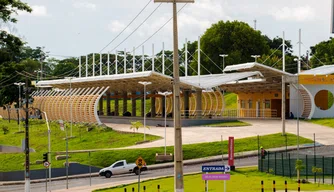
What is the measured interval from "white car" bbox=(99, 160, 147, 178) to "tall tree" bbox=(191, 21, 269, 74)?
75.9m

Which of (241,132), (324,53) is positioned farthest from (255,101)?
(324,53)

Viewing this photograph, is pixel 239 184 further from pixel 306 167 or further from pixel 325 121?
→ pixel 325 121

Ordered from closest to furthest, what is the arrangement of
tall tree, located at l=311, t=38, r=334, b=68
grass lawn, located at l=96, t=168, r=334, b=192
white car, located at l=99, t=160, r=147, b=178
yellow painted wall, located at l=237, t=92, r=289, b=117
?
grass lawn, located at l=96, t=168, r=334, b=192 → white car, located at l=99, t=160, r=147, b=178 → yellow painted wall, located at l=237, t=92, r=289, b=117 → tall tree, located at l=311, t=38, r=334, b=68

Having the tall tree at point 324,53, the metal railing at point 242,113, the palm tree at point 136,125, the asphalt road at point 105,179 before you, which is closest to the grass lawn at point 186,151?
the asphalt road at point 105,179

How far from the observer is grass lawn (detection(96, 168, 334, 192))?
123ft

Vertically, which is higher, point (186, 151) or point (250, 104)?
point (250, 104)

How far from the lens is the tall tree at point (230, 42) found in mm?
133875

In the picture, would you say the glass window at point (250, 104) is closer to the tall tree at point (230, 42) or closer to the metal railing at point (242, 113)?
the metal railing at point (242, 113)

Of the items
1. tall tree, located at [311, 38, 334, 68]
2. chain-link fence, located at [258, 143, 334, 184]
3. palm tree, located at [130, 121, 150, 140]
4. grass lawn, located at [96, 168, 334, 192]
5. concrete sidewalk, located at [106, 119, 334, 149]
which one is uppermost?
tall tree, located at [311, 38, 334, 68]

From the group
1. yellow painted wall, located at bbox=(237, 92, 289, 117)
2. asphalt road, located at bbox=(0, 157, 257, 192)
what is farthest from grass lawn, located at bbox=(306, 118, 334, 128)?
asphalt road, located at bbox=(0, 157, 257, 192)

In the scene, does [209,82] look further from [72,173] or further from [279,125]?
[72,173]

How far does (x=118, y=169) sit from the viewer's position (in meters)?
57.0

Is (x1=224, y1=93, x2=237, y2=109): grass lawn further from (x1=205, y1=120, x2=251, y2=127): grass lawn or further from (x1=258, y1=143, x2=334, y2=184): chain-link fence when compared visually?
(x1=258, y1=143, x2=334, y2=184): chain-link fence

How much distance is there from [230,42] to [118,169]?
81.9 metres
